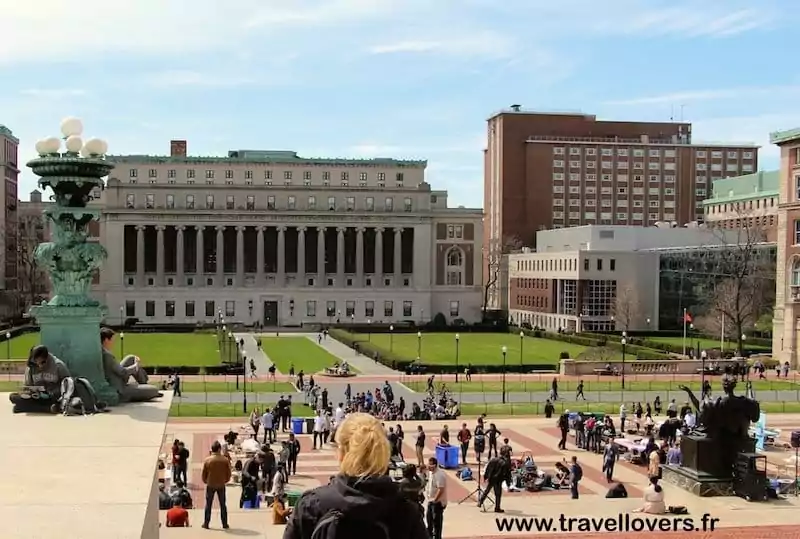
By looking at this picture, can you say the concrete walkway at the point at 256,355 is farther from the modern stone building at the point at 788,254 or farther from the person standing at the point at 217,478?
the person standing at the point at 217,478

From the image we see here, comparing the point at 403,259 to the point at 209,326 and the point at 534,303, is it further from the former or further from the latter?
the point at 209,326

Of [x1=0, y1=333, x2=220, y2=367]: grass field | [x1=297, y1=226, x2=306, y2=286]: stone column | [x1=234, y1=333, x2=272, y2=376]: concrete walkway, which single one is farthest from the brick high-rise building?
[x1=0, y1=333, x2=220, y2=367]: grass field

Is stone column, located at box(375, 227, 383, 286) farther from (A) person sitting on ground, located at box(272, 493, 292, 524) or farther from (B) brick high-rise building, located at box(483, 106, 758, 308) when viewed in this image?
(A) person sitting on ground, located at box(272, 493, 292, 524)

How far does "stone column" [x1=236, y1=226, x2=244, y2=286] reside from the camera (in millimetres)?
119688

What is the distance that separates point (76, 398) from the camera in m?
12.7

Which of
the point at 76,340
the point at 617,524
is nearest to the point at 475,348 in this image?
the point at 617,524

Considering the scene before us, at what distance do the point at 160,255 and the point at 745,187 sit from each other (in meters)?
83.2

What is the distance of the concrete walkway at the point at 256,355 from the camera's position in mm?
66938

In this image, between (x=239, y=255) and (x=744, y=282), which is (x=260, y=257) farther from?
(x=744, y=282)

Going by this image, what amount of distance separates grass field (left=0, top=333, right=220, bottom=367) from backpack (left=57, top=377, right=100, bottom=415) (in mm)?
53110

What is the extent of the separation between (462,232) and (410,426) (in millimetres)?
83798

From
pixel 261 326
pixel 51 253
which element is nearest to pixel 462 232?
pixel 261 326

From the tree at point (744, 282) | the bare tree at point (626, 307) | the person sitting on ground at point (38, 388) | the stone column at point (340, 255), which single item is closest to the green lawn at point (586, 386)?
the tree at point (744, 282)

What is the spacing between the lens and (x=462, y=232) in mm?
123875
